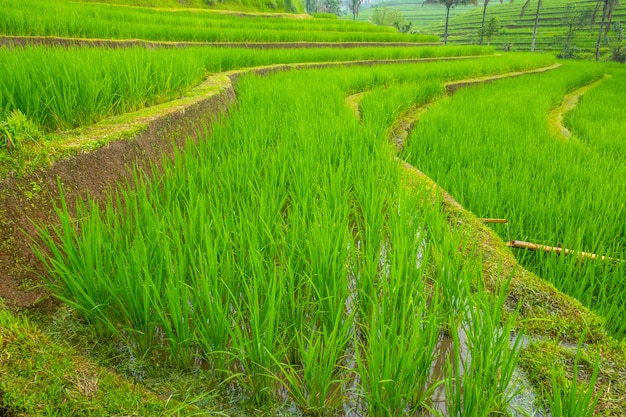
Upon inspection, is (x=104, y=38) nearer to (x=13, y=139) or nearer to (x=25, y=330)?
(x=13, y=139)

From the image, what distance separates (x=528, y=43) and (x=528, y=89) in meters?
43.4

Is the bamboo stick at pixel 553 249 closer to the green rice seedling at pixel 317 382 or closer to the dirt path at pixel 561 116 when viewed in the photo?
the green rice seedling at pixel 317 382

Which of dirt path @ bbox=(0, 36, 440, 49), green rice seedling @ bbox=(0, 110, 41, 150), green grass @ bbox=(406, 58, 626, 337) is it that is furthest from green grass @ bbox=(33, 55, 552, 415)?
dirt path @ bbox=(0, 36, 440, 49)

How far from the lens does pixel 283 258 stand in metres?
1.29

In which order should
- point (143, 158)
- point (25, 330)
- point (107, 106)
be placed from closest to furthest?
point (25, 330)
point (143, 158)
point (107, 106)

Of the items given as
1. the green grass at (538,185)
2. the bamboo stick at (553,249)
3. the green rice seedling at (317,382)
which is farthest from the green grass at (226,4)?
the green rice seedling at (317,382)

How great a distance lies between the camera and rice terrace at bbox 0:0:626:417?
100 cm

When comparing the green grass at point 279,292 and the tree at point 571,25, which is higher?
the tree at point 571,25

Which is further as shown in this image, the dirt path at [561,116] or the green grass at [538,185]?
the dirt path at [561,116]

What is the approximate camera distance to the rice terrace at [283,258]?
3.28ft

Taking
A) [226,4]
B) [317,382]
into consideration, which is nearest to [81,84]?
[317,382]

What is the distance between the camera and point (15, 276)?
125 centimetres

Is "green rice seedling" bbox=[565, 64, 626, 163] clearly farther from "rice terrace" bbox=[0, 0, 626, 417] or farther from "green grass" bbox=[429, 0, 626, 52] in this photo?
"green grass" bbox=[429, 0, 626, 52]

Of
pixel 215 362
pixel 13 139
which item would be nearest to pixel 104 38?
pixel 13 139
